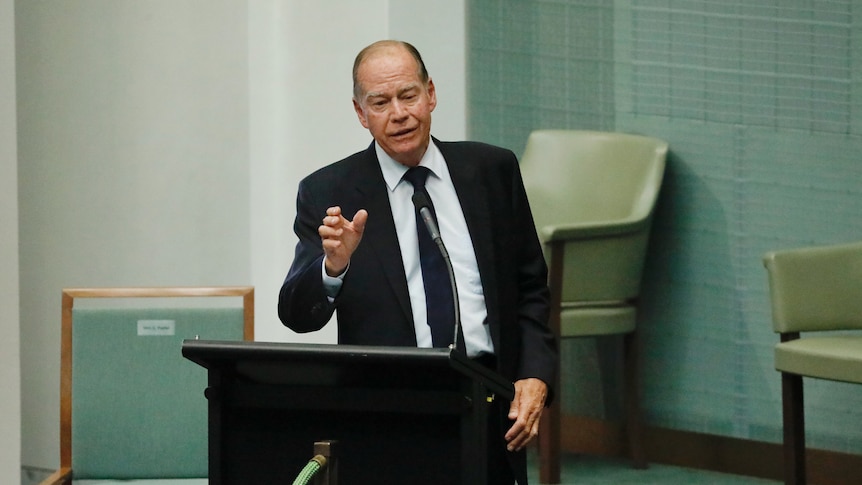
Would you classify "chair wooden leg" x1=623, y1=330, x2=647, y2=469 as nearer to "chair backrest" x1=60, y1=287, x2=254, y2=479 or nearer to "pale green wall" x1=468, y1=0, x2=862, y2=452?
"pale green wall" x1=468, y1=0, x2=862, y2=452

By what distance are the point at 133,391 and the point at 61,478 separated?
0.35m

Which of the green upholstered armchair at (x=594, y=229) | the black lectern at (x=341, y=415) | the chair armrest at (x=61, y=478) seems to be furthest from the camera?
the green upholstered armchair at (x=594, y=229)

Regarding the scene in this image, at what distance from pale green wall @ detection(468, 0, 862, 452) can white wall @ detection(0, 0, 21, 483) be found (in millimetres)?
3606

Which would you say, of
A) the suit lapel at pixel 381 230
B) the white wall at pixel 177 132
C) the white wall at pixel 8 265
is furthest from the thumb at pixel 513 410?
the white wall at pixel 177 132

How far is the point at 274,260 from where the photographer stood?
18.1 ft

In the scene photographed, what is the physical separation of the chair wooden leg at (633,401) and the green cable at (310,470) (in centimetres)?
328

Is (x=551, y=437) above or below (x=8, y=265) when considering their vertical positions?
below

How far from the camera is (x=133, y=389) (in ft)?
11.4

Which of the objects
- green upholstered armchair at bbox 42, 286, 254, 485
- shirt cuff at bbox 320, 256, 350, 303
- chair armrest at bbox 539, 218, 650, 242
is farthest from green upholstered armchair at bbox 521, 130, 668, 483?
shirt cuff at bbox 320, 256, 350, 303

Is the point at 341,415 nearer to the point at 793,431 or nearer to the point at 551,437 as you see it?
the point at 793,431

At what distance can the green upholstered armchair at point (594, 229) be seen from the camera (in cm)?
476

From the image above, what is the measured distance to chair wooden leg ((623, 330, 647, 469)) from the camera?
4996 millimetres

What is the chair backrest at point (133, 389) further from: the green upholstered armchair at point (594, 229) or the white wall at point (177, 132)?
the white wall at point (177, 132)

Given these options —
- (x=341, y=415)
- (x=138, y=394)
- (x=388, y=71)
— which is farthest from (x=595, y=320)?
(x=341, y=415)
